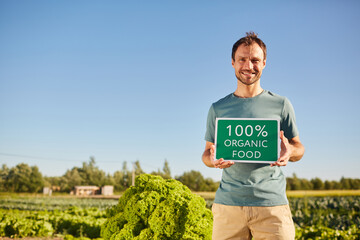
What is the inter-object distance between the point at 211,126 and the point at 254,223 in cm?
88

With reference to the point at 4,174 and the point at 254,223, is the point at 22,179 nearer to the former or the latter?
the point at 4,174

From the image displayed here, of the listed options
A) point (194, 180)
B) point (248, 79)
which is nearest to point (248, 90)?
point (248, 79)

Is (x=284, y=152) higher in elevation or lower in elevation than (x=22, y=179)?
higher

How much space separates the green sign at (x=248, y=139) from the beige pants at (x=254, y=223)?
38 centimetres

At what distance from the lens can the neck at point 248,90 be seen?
2.75 meters

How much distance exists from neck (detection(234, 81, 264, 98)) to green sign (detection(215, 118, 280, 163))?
0.81 ft

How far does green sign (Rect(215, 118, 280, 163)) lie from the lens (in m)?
2.57

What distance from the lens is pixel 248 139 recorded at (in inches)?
105

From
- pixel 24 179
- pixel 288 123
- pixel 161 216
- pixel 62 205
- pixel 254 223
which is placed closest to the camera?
pixel 254 223

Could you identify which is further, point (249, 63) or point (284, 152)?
point (249, 63)

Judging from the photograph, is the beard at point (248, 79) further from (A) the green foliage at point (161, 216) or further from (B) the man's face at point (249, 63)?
(A) the green foliage at point (161, 216)

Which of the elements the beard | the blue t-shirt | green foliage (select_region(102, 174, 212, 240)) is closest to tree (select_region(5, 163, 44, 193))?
green foliage (select_region(102, 174, 212, 240))

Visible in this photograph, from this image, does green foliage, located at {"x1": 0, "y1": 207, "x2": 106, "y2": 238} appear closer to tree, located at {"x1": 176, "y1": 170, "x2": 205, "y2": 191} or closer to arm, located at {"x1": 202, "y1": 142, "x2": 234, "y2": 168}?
arm, located at {"x1": 202, "y1": 142, "x2": 234, "y2": 168}

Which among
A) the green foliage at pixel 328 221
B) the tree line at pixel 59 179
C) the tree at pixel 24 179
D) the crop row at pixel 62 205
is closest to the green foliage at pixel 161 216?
the green foliage at pixel 328 221
